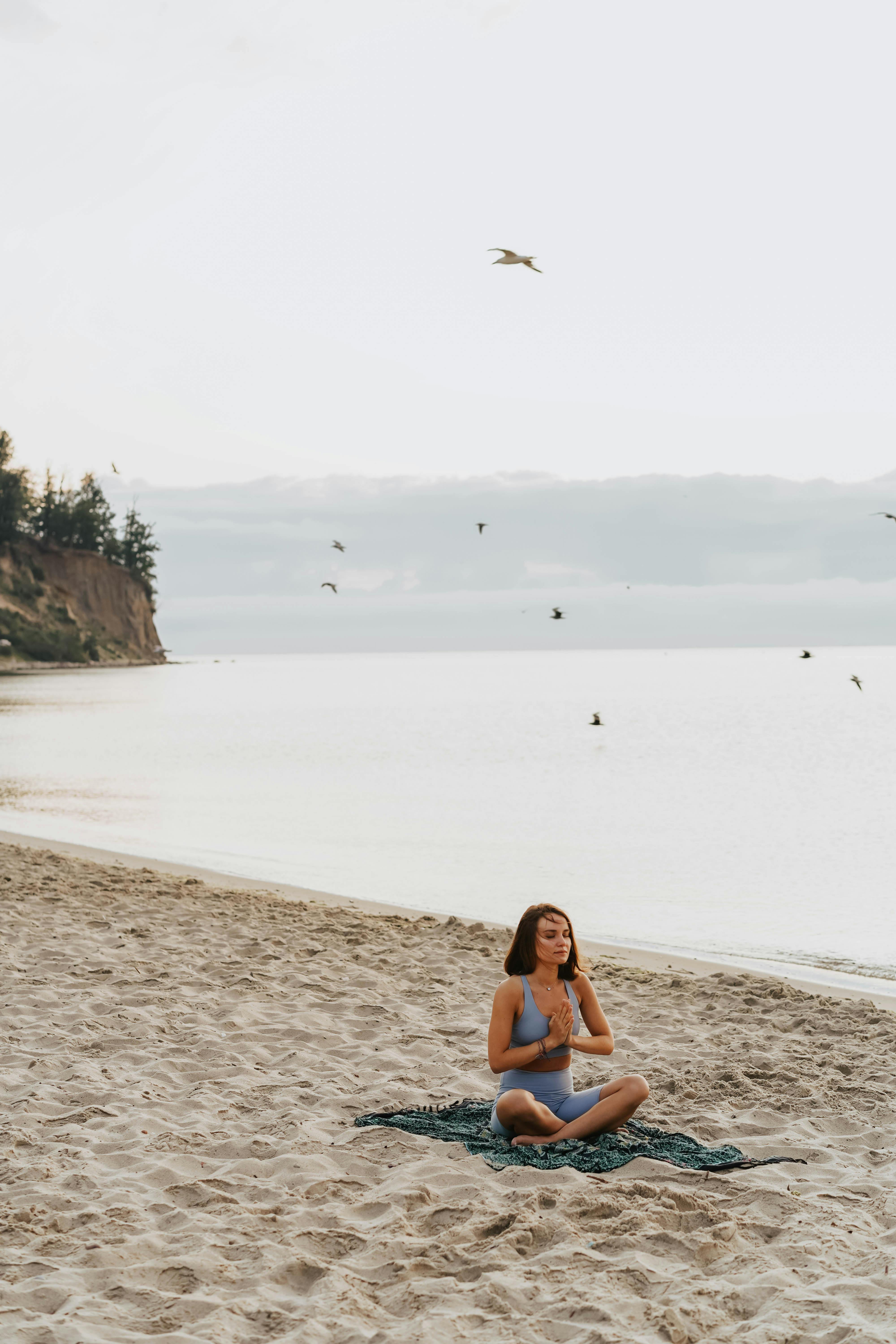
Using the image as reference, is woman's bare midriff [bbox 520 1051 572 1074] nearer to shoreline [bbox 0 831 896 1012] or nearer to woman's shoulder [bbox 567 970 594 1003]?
woman's shoulder [bbox 567 970 594 1003]

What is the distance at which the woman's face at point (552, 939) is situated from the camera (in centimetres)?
535

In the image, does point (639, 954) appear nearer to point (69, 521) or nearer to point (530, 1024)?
point (530, 1024)

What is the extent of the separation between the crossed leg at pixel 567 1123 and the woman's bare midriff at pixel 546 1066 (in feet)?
0.34

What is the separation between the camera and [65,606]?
126 meters

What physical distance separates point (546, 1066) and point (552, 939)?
72 cm

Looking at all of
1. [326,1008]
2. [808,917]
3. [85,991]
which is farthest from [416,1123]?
[808,917]

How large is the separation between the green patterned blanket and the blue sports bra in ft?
1.49

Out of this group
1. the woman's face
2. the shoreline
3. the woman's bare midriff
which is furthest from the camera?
the shoreline

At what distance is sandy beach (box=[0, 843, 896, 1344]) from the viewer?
3879 millimetres

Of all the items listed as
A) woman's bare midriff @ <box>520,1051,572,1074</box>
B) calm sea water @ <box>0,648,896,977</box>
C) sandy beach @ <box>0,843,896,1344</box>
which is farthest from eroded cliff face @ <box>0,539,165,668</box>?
woman's bare midriff @ <box>520,1051,572,1074</box>

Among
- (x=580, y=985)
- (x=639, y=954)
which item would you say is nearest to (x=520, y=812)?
(x=639, y=954)

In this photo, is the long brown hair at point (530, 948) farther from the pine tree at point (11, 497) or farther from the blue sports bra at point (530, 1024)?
the pine tree at point (11, 497)

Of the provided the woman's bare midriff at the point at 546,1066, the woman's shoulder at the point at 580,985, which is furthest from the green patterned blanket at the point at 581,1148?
the woman's shoulder at the point at 580,985

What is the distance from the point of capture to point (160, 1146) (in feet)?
17.6
